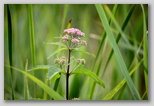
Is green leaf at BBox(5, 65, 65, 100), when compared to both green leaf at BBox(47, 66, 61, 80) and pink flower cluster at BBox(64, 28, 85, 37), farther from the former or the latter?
pink flower cluster at BBox(64, 28, 85, 37)

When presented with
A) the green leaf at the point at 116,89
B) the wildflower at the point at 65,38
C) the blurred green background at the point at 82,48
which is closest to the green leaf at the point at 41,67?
the blurred green background at the point at 82,48

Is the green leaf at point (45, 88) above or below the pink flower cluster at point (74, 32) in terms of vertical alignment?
below

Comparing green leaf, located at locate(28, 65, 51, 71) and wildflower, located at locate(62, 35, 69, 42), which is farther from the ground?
wildflower, located at locate(62, 35, 69, 42)

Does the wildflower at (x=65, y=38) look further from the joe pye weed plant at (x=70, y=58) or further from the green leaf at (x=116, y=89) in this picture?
the green leaf at (x=116, y=89)

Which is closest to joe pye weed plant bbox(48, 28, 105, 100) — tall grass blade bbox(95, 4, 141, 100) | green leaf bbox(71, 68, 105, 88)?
green leaf bbox(71, 68, 105, 88)

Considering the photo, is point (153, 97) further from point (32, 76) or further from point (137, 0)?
point (32, 76)

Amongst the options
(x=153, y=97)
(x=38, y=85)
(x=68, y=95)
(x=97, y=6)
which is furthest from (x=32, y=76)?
(x=153, y=97)
